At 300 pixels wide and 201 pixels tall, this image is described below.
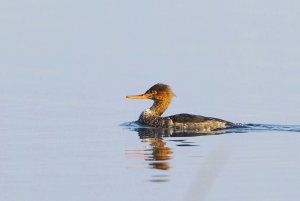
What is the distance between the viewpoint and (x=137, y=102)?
76.5 feet

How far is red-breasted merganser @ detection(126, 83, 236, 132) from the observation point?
1969 cm

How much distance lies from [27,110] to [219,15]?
60.7 feet

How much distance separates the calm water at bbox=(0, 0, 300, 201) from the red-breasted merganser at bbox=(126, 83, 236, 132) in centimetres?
43

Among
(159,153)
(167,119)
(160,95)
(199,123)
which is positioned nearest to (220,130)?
(199,123)

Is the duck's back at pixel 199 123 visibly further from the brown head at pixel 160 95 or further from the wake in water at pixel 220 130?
the brown head at pixel 160 95

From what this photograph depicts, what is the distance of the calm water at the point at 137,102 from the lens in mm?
13344

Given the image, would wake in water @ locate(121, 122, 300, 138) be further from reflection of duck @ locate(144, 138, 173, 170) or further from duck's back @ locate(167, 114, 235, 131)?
reflection of duck @ locate(144, 138, 173, 170)

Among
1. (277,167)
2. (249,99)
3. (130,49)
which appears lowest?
(277,167)

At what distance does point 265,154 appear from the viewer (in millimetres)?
16281

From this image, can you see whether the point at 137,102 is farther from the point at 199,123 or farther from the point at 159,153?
the point at 159,153

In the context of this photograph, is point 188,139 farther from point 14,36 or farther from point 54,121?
point 14,36

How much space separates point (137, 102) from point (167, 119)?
114 inches

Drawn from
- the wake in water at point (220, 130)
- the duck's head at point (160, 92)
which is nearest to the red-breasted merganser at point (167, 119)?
the duck's head at point (160, 92)

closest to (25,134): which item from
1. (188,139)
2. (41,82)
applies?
(188,139)
